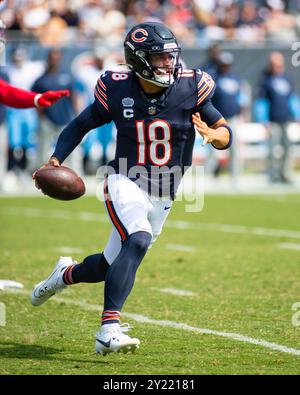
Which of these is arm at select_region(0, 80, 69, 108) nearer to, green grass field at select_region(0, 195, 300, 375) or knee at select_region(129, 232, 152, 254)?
green grass field at select_region(0, 195, 300, 375)

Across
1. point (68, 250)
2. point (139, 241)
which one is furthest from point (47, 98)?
point (68, 250)

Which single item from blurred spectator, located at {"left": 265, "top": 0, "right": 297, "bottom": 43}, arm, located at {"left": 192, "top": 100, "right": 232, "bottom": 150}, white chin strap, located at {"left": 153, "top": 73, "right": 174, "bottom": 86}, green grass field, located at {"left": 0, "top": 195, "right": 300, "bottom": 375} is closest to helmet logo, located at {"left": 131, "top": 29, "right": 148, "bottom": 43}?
white chin strap, located at {"left": 153, "top": 73, "right": 174, "bottom": 86}

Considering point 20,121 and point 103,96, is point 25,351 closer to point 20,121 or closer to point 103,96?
point 103,96

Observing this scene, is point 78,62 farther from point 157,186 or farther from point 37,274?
point 157,186

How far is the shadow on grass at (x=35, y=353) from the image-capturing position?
182 inches

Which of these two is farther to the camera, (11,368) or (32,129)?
(32,129)

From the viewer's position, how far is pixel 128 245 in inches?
187

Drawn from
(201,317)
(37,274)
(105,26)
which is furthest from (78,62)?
(201,317)

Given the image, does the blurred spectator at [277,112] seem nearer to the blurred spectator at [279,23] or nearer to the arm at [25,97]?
the blurred spectator at [279,23]

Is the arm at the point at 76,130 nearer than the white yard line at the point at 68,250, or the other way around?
the arm at the point at 76,130

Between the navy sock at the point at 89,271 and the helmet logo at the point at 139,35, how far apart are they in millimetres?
1158

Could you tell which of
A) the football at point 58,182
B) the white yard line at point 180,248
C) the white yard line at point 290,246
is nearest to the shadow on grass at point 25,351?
the football at point 58,182

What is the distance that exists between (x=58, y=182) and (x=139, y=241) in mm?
614

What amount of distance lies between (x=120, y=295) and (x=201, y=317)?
1.10 metres
